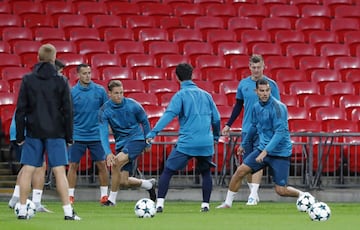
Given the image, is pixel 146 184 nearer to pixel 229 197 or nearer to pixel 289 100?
pixel 229 197

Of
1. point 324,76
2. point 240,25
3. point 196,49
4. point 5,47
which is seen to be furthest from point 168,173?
point 240,25

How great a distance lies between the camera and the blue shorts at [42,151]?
12164 millimetres

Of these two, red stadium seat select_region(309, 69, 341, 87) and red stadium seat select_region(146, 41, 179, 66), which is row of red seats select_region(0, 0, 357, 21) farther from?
red stadium seat select_region(309, 69, 341, 87)

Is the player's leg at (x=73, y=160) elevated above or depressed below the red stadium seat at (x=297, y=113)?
below

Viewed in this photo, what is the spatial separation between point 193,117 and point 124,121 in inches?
62.9

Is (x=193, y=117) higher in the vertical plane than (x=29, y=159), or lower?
higher

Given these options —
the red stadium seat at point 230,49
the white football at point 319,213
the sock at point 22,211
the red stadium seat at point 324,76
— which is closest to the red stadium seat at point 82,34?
the red stadium seat at point 230,49

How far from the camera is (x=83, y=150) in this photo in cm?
1630

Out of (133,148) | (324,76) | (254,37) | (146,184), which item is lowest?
(146,184)

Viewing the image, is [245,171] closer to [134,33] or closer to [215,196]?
[215,196]

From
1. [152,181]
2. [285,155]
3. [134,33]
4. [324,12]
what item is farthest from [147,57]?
[285,155]

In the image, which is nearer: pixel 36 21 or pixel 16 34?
pixel 16 34

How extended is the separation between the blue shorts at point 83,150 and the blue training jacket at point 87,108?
7cm

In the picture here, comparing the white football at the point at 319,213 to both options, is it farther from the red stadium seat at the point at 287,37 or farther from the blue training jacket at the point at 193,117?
the red stadium seat at the point at 287,37
